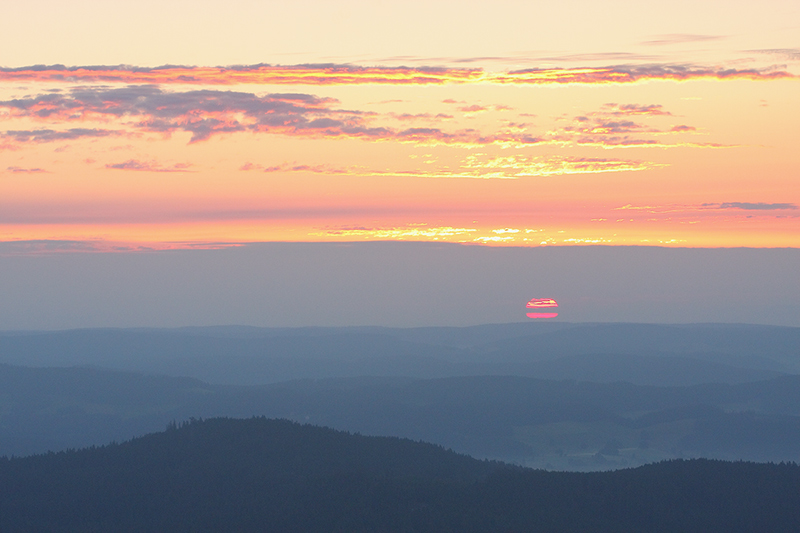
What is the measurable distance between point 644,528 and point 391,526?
5715cm

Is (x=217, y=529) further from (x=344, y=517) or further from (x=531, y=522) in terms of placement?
(x=531, y=522)

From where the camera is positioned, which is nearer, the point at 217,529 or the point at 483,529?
the point at 483,529

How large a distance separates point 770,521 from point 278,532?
110m

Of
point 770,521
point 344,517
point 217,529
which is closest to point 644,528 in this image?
point 770,521

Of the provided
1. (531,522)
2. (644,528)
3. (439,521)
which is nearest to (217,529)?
(439,521)

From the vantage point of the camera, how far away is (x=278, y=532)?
629ft

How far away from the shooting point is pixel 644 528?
195750 millimetres

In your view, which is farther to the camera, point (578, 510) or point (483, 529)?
point (578, 510)

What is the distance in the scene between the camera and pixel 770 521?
7717 inches

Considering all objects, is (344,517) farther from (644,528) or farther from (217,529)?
(644,528)

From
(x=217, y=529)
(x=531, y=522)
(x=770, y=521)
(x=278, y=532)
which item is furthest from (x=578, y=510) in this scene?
(x=217, y=529)

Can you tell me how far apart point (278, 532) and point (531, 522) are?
184 ft

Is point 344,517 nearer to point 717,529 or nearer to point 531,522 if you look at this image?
point 531,522

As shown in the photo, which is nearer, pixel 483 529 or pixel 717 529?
pixel 483 529
